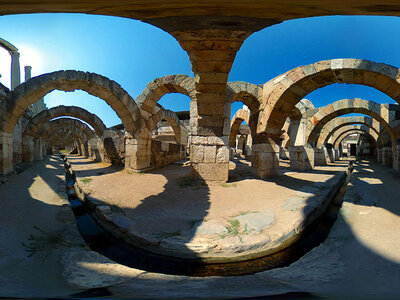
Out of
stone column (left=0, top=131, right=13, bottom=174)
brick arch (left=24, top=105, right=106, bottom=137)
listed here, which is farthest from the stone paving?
brick arch (left=24, top=105, right=106, bottom=137)

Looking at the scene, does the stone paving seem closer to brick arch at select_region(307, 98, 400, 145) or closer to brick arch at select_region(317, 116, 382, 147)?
brick arch at select_region(307, 98, 400, 145)

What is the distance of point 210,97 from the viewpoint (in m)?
5.50

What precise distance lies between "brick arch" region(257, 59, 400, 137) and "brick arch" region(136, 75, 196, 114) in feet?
9.62

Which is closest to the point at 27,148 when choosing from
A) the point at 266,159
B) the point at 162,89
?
the point at 162,89

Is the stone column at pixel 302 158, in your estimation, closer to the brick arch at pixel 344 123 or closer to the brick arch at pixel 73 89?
the brick arch at pixel 344 123

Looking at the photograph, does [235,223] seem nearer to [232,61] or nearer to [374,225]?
[374,225]

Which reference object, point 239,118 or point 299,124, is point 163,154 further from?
point 299,124

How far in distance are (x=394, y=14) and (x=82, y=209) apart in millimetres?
5897

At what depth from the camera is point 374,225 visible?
3.09 meters

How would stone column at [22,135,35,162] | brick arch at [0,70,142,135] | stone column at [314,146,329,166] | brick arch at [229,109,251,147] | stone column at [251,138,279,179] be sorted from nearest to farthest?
brick arch at [0,70,142,135]
stone column at [251,138,279,179]
brick arch at [229,109,251,147]
stone column at [22,135,35,162]
stone column at [314,146,329,166]

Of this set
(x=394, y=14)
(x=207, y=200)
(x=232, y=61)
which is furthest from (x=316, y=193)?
(x=394, y=14)

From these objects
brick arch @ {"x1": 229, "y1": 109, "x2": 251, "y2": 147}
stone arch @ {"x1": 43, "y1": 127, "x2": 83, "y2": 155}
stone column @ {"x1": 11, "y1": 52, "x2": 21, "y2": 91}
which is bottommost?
stone arch @ {"x1": 43, "y1": 127, "x2": 83, "y2": 155}

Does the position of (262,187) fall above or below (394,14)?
below

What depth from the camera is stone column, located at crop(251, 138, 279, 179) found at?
22.3 ft
